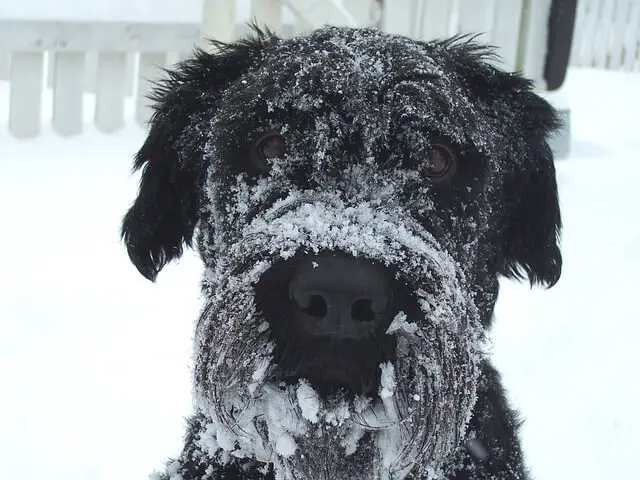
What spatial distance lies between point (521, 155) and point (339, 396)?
1144mm

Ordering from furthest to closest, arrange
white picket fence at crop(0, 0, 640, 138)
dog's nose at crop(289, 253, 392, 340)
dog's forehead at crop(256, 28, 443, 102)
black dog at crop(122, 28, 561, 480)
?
white picket fence at crop(0, 0, 640, 138), dog's forehead at crop(256, 28, 443, 102), black dog at crop(122, 28, 561, 480), dog's nose at crop(289, 253, 392, 340)

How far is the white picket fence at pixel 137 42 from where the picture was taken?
6.92 metres

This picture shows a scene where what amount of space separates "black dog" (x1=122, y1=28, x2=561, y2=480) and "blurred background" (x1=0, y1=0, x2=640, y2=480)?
32.7 inches

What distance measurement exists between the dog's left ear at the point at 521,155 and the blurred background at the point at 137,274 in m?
1.33

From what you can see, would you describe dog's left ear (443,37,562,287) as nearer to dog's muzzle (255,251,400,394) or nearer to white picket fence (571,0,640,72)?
dog's muzzle (255,251,400,394)

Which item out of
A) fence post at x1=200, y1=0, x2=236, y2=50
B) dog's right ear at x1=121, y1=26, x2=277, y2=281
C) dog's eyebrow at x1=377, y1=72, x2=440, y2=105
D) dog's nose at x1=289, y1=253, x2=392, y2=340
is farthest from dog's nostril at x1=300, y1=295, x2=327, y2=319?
fence post at x1=200, y1=0, x2=236, y2=50

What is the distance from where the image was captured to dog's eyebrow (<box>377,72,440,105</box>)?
2.49 meters

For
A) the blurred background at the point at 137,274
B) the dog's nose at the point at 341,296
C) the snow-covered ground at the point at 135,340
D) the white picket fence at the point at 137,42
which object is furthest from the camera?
the white picket fence at the point at 137,42

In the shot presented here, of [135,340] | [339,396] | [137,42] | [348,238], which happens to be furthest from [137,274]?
[348,238]

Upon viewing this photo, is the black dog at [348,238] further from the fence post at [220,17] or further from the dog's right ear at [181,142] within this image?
the fence post at [220,17]

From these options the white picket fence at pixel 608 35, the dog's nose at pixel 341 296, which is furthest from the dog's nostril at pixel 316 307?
the white picket fence at pixel 608 35

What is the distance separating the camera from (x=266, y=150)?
2527mm

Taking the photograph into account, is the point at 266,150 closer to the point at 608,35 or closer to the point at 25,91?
the point at 25,91

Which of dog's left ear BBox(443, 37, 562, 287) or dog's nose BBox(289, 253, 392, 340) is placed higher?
dog's left ear BBox(443, 37, 562, 287)
